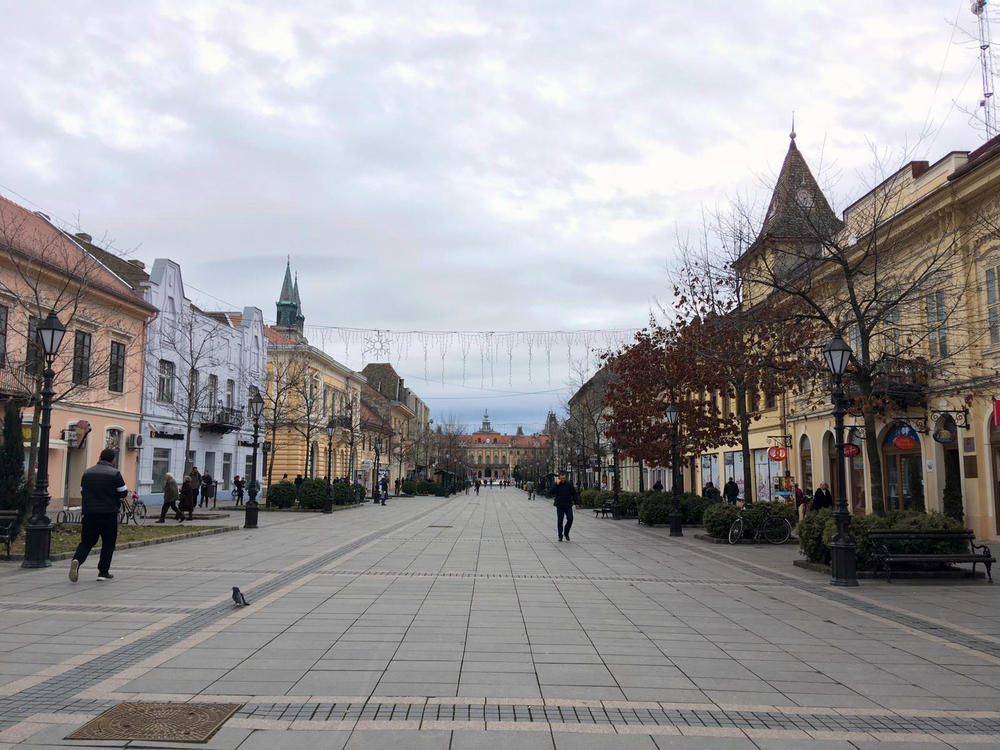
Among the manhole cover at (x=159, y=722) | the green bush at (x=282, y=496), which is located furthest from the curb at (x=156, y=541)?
the green bush at (x=282, y=496)

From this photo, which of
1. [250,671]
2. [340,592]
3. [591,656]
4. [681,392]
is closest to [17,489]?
[340,592]

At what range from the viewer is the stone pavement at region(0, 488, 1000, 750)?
4906 millimetres

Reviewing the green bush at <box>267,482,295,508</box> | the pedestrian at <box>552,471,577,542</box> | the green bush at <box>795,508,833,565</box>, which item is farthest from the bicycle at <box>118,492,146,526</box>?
the green bush at <box>795,508,833,565</box>

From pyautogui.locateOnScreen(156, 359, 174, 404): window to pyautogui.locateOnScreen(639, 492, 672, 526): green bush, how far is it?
22284 mm

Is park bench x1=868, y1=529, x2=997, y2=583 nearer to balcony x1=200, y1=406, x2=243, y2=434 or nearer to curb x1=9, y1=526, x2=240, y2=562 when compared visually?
curb x1=9, y1=526, x2=240, y2=562

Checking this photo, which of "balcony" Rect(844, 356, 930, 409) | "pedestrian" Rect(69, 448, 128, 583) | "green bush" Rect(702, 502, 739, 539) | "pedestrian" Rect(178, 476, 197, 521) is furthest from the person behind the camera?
"pedestrian" Rect(178, 476, 197, 521)

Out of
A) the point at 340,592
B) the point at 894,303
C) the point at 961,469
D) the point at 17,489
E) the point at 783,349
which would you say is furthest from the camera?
the point at 961,469

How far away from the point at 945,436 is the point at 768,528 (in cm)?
607

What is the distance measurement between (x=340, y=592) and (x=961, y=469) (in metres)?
18.2

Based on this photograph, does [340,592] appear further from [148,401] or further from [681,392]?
[148,401]

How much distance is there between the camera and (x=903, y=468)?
24.1 m

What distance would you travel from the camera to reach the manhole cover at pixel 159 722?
4.55 m

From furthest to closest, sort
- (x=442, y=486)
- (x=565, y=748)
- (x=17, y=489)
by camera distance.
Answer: (x=442, y=486), (x=17, y=489), (x=565, y=748)

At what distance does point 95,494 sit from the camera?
419 inches
